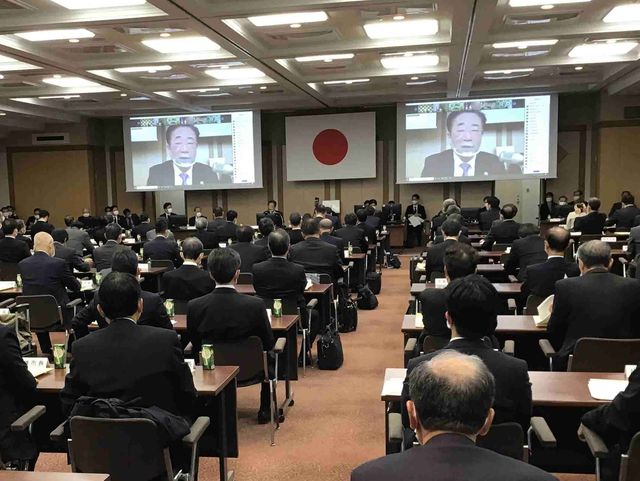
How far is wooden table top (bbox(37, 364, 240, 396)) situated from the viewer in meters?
2.92

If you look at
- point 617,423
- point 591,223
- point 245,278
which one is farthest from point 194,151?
point 617,423

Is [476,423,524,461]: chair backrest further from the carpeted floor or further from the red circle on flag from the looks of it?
the red circle on flag

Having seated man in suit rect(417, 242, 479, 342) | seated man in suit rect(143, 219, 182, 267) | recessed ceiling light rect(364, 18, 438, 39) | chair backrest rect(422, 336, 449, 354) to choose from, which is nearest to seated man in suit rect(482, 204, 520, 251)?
recessed ceiling light rect(364, 18, 438, 39)

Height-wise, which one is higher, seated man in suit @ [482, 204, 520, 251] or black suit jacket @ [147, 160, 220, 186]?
black suit jacket @ [147, 160, 220, 186]

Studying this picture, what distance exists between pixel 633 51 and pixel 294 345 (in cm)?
814

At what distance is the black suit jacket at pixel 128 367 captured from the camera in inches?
101

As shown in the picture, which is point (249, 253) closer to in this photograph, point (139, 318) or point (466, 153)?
point (139, 318)

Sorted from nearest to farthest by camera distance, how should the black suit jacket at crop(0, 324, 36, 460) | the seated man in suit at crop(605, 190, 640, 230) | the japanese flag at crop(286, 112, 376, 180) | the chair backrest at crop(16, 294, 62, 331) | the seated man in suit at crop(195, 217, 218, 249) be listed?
the black suit jacket at crop(0, 324, 36, 460) → the chair backrest at crop(16, 294, 62, 331) → the seated man in suit at crop(195, 217, 218, 249) → the seated man in suit at crop(605, 190, 640, 230) → the japanese flag at crop(286, 112, 376, 180)

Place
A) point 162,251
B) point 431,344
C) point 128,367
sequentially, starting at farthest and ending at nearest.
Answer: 1. point 162,251
2. point 431,344
3. point 128,367

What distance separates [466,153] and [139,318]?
35.9 feet

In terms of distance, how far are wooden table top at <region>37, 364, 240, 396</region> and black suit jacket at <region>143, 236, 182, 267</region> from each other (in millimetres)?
4686

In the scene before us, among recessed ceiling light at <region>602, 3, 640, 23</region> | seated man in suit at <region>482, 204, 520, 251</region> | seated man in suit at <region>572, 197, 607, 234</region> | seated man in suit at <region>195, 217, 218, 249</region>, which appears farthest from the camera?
seated man in suit at <region>195, 217, 218, 249</region>

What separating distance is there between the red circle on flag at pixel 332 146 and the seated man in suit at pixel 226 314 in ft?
35.6

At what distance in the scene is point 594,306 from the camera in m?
3.54
